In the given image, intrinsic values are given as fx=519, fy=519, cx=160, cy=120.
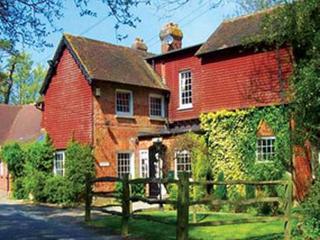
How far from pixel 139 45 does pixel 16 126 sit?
13.7m

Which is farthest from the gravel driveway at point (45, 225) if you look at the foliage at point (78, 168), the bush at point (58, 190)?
the foliage at point (78, 168)

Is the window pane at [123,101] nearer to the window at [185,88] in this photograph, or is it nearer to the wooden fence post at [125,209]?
the window at [185,88]

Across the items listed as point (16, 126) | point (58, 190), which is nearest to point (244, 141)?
point (58, 190)

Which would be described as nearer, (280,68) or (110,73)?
(280,68)

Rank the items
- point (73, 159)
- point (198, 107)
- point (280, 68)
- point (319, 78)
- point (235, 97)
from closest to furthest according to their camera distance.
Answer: point (319, 78) < point (280, 68) < point (235, 97) < point (73, 159) < point (198, 107)

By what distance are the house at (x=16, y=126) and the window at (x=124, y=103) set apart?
35.4 feet

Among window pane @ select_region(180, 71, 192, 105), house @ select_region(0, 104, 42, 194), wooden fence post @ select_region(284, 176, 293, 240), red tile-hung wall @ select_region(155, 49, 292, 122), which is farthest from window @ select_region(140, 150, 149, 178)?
wooden fence post @ select_region(284, 176, 293, 240)

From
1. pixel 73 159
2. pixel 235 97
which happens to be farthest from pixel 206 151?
pixel 73 159

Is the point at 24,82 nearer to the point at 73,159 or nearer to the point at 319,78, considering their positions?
the point at 73,159

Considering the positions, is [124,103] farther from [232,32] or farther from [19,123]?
[19,123]

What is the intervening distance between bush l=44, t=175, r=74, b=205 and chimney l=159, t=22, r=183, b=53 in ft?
38.4

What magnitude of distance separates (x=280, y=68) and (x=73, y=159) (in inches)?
450

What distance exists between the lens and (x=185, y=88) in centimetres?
3020

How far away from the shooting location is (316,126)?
1692 cm
